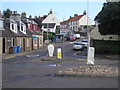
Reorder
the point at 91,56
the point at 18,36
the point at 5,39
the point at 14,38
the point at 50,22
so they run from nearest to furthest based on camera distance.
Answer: the point at 91,56 < the point at 5,39 < the point at 14,38 < the point at 18,36 < the point at 50,22

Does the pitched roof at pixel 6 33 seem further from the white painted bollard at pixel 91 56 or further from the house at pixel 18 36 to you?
the white painted bollard at pixel 91 56

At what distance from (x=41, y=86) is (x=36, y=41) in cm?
4075

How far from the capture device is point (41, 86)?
1048 centimetres

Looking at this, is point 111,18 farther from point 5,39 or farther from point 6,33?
point 6,33

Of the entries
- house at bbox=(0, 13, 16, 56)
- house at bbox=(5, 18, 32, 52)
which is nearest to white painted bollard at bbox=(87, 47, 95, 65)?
house at bbox=(0, 13, 16, 56)

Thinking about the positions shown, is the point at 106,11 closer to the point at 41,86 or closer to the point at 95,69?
the point at 95,69

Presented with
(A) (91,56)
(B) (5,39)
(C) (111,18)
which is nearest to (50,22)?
(B) (5,39)

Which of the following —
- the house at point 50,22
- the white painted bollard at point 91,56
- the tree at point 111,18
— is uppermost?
the house at point 50,22

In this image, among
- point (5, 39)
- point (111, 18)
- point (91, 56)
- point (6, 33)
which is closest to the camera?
point (91, 56)

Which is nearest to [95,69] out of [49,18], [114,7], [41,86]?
[41,86]

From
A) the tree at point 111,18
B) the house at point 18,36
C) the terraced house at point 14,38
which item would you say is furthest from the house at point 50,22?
the tree at point 111,18

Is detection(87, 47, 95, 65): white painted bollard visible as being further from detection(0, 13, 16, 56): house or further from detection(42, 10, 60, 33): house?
detection(42, 10, 60, 33): house

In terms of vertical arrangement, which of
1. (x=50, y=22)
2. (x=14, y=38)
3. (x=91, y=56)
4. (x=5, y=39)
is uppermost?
(x=50, y=22)

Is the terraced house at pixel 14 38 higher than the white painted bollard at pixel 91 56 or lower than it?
higher
